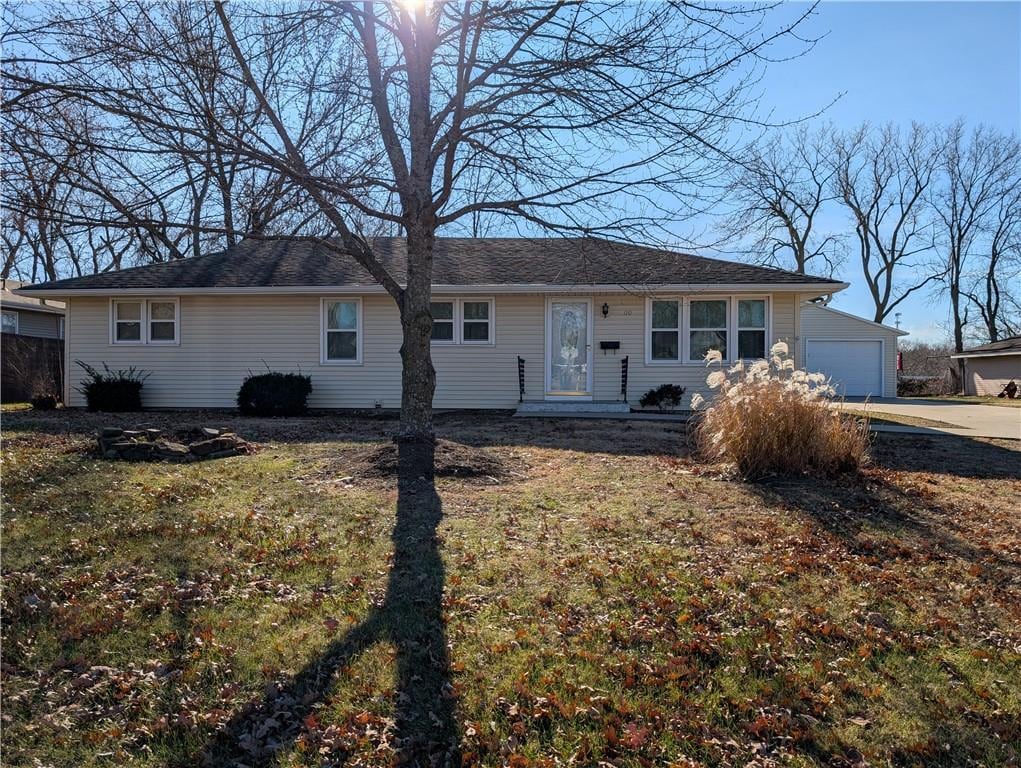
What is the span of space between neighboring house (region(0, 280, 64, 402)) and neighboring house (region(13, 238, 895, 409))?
18.9 ft

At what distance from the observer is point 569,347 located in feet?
47.2

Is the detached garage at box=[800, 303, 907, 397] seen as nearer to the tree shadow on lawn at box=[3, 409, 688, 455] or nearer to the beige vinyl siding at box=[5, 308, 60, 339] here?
the tree shadow on lawn at box=[3, 409, 688, 455]

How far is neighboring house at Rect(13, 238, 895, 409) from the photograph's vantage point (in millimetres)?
13953

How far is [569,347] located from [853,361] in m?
15.2

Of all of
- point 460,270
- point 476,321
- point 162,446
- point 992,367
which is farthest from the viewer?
point 992,367

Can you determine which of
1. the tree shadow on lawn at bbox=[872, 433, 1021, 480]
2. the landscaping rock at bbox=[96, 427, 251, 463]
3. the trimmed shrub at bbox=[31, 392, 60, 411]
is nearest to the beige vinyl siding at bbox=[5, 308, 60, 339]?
the trimmed shrub at bbox=[31, 392, 60, 411]

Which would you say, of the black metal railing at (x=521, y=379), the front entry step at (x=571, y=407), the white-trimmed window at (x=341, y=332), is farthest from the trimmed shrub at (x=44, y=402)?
the front entry step at (x=571, y=407)

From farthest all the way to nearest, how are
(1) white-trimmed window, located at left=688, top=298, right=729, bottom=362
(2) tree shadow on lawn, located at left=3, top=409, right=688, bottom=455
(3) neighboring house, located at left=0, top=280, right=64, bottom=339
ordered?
(3) neighboring house, located at left=0, top=280, right=64, bottom=339 < (1) white-trimmed window, located at left=688, top=298, right=729, bottom=362 < (2) tree shadow on lawn, located at left=3, top=409, right=688, bottom=455

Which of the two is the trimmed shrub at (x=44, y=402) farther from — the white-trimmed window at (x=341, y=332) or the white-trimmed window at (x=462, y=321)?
the white-trimmed window at (x=462, y=321)

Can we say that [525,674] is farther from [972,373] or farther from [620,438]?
[972,373]

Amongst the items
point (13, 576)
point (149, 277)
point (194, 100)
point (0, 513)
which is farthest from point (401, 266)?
point (13, 576)

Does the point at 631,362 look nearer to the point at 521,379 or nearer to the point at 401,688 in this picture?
the point at 521,379

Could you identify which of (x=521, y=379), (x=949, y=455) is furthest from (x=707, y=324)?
(x=949, y=455)

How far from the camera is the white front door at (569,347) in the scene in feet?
46.7
